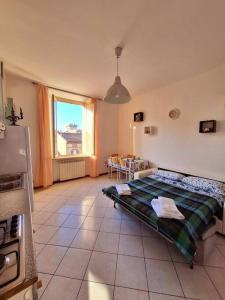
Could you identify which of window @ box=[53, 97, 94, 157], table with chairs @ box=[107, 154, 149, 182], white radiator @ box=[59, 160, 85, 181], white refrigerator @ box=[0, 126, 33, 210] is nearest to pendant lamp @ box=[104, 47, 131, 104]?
white refrigerator @ box=[0, 126, 33, 210]

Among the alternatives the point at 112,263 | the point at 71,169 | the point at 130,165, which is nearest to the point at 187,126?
the point at 130,165

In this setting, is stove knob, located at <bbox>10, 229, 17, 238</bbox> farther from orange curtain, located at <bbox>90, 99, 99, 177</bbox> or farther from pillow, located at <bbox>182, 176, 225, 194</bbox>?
orange curtain, located at <bbox>90, 99, 99, 177</bbox>

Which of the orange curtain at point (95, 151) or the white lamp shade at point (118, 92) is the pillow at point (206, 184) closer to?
the white lamp shade at point (118, 92)

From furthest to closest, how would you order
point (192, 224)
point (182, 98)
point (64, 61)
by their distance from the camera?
point (182, 98) < point (64, 61) < point (192, 224)

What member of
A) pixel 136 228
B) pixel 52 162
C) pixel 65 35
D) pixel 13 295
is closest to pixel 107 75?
pixel 65 35

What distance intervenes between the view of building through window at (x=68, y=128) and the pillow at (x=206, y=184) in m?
3.13

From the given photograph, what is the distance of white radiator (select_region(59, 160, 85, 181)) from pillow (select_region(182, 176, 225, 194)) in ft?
9.39

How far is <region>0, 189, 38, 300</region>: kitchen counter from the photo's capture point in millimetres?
475

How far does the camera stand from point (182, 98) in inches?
125

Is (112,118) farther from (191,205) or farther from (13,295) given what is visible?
(13,295)

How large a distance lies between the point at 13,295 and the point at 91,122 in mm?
4206

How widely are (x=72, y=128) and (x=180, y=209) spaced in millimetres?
3486

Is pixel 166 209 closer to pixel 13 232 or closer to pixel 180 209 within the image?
pixel 180 209

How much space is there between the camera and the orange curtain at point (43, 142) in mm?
3432
